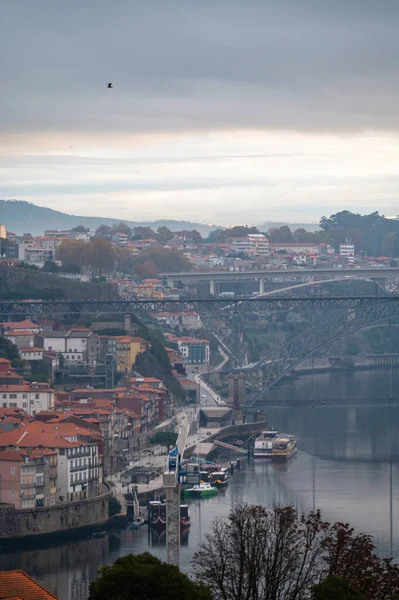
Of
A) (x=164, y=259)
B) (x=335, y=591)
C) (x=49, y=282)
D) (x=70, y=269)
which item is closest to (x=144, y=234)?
(x=164, y=259)

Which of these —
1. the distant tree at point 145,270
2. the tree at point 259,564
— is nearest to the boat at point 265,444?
the tree at point 259,564

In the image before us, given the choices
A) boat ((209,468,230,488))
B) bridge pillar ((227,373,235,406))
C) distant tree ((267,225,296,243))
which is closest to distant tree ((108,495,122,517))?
boat ((209,468,230,488))

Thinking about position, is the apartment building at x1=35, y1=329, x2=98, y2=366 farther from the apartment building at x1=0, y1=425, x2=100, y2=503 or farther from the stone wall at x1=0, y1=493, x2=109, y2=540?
the stone wall at x1=0, y1=493, x2=109, y2=540

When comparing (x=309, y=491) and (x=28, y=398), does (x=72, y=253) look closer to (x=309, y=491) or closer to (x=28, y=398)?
(x=28, y=398)

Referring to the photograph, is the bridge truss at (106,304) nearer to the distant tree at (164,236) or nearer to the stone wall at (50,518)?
the stone wall at (50,518)

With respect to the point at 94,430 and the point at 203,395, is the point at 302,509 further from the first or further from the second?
the point at 203,395
